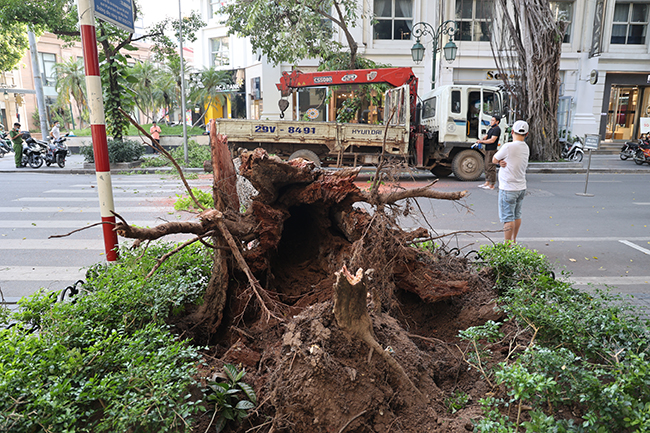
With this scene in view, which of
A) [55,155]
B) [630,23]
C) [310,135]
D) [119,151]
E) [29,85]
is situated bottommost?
[55,155]

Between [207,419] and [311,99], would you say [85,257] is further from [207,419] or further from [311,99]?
[311,99]

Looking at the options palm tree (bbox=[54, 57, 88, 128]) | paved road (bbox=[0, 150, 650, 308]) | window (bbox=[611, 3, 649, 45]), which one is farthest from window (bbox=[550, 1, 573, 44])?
palm tree (bbox=[54, 57, 88, 128])

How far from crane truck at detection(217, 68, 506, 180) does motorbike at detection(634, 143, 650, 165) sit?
8.97 meters

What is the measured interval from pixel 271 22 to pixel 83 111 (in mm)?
30856

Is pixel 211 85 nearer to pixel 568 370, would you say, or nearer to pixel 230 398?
pixel 230 398

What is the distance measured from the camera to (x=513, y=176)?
598 cm

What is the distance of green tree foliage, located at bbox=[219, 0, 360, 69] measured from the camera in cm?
1625

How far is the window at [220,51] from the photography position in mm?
33719

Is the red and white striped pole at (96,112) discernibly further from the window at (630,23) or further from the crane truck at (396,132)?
the window at (630,23)

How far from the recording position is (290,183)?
3732 millimetres

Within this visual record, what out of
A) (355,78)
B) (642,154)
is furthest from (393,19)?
(642,154)

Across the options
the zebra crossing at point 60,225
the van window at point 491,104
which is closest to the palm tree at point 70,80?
the zebra crossing at point 60,225

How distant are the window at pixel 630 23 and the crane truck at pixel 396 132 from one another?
16540mm

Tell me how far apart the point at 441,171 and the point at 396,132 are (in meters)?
2.64
